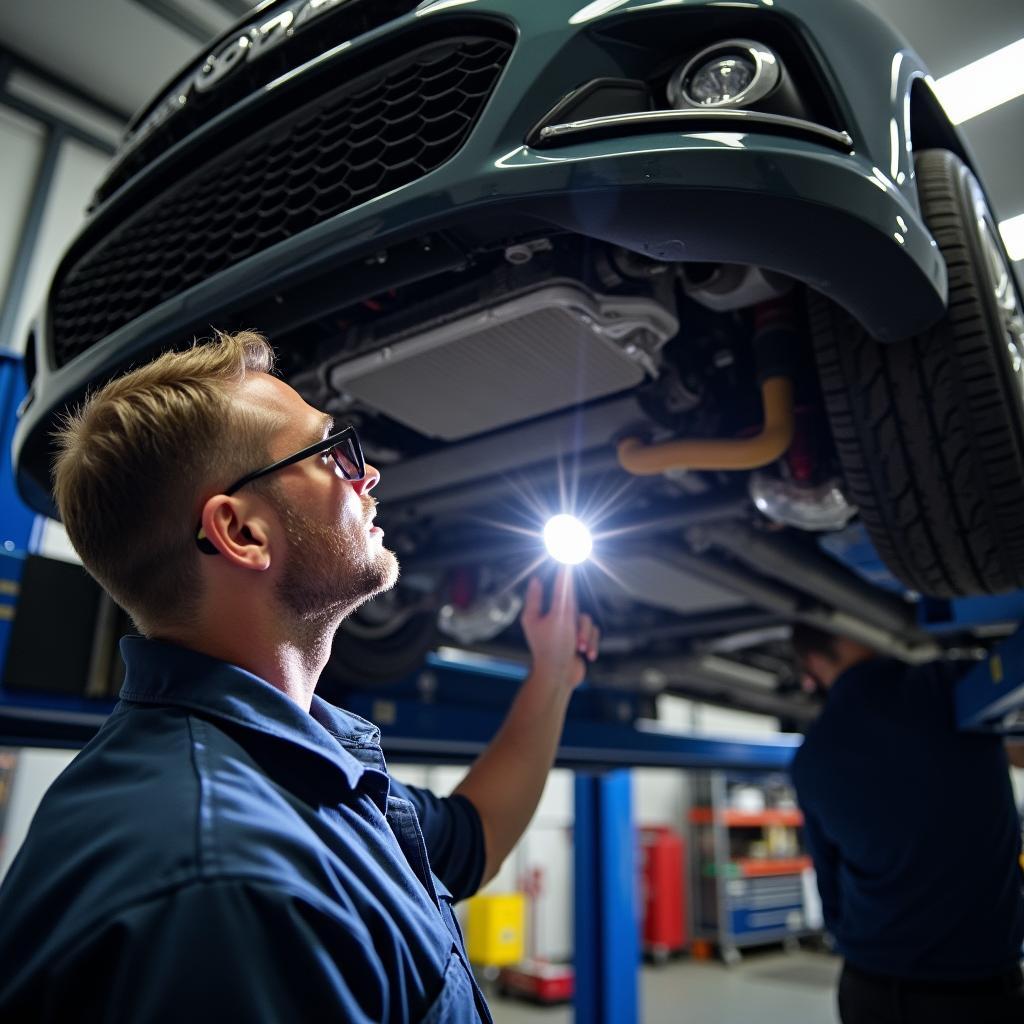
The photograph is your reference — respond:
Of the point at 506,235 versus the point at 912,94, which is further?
the point at 912,94

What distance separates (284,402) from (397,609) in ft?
3.90

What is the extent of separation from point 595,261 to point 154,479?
0.56 meters

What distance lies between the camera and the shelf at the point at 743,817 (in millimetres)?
7734

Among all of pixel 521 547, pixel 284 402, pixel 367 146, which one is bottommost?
pixel 284 402

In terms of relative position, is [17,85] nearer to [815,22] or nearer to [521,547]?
[521,547]

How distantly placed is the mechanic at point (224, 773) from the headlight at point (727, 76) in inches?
19.6

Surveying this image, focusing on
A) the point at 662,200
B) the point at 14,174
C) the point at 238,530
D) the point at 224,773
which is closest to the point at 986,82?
the point at 662,200

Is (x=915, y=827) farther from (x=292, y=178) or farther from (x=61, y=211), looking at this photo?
(x=61, y=211)

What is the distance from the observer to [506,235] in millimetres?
899

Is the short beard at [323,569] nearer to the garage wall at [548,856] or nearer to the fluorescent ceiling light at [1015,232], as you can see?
the fluorescent ceiling light at [1015,232]

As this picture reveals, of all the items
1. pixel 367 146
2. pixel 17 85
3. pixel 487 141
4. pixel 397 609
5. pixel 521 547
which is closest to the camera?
pixel 487 141

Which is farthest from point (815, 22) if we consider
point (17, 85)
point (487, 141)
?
point (17, 85)

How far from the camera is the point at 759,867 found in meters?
7.78

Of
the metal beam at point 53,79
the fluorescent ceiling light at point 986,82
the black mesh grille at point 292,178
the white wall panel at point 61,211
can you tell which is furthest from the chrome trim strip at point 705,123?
the metal beam at point 53,79
